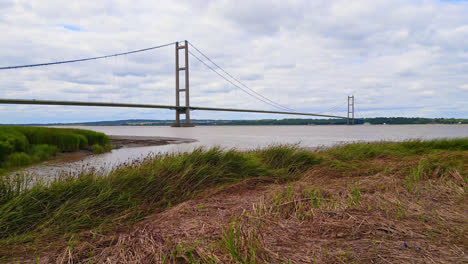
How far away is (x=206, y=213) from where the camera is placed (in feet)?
10.1

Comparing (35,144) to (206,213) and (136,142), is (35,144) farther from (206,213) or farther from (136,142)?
(206,213)

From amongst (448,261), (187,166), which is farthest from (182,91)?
(448,261)

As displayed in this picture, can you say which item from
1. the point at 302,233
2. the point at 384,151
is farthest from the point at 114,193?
the point at 384,151

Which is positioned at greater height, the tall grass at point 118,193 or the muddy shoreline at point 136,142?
the tall grass at point 118,193

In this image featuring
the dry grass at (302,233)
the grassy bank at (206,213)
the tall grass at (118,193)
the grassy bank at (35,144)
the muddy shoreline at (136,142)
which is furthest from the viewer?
the muddy shoreline at (136,142)

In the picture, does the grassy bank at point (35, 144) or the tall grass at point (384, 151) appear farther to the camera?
the grassy bank at point (35, 144)

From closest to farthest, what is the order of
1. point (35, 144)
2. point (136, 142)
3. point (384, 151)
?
1. point (384, 151)
2. point (35, 144)
3. point (136, 142)

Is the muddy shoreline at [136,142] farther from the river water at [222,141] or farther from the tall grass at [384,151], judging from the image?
the tall grass at [384,151]

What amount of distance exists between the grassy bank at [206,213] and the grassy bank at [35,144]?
295 inches

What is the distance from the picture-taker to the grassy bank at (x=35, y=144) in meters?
9.87

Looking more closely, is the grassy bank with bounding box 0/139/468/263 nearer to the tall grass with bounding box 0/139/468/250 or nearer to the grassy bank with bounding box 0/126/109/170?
the tall grass with bounding box 0/139/468/250

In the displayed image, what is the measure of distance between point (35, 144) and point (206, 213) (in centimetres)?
1246

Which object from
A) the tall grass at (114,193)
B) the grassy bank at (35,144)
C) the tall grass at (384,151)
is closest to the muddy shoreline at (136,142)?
the grassy bank at (35,144)

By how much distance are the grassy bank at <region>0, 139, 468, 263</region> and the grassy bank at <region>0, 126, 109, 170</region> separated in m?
7.50
